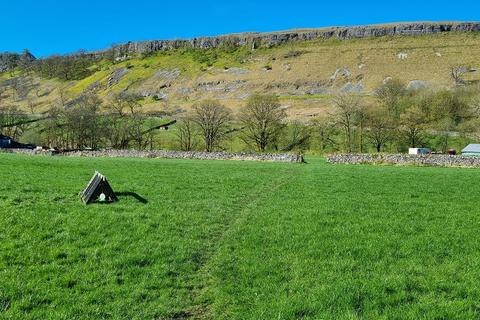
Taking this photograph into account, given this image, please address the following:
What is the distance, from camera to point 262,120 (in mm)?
75750

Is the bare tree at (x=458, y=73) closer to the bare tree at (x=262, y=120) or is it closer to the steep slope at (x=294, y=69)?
the steep slope at (x=294, y=69)

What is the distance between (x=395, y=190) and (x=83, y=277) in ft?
57.4

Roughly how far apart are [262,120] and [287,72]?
78956 millimetres

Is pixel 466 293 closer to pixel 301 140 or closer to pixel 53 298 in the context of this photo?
pixel 53 298

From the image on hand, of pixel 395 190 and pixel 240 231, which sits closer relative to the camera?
pixel 240 231

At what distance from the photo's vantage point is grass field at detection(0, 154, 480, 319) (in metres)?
7.40

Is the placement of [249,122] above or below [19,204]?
above

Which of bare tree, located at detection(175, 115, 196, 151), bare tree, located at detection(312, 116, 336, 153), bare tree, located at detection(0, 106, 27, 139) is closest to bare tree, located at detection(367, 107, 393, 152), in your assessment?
bare tree, located at detection(312, 116, 336, 153)

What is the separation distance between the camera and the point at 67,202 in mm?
15875

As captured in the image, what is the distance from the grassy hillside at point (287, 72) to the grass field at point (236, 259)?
292 feet

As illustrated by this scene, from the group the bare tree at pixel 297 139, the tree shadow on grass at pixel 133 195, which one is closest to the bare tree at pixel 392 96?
the bare tree at pixel 297 139

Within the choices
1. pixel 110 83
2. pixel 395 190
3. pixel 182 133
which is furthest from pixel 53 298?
pixel 110 83

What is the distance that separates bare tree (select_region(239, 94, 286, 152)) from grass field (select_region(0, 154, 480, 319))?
5827 centimetres

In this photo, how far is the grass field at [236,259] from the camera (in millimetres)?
7398
